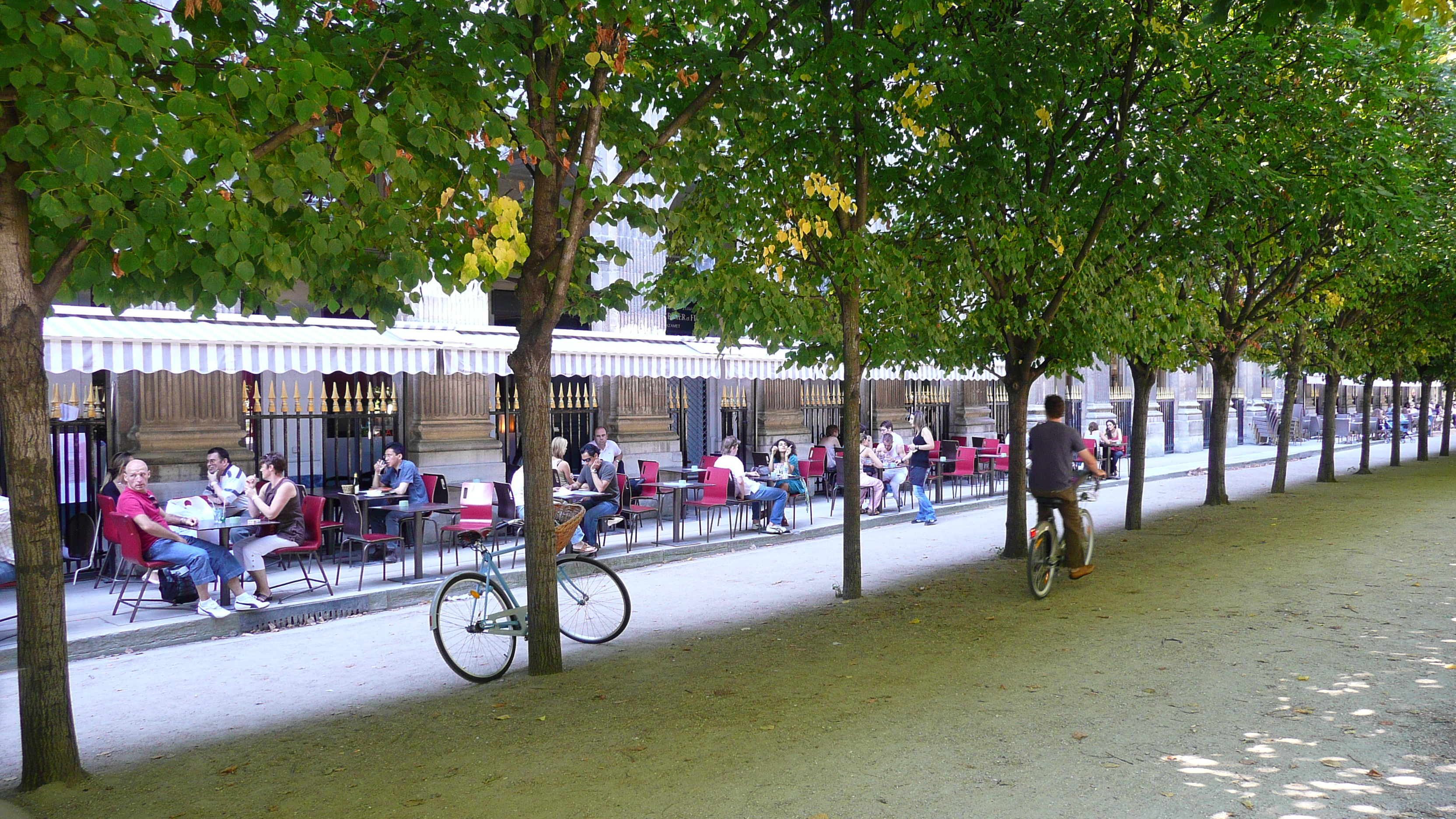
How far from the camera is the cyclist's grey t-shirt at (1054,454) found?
9273 millimetres

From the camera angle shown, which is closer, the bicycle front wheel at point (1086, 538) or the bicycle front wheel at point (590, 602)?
the bicycle front wheel at point (590, 602)

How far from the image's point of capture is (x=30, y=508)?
4.89 m

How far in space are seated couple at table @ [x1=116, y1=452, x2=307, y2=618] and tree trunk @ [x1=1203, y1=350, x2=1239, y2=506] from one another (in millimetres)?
13639

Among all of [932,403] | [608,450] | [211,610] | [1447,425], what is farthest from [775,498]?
[1447,425]

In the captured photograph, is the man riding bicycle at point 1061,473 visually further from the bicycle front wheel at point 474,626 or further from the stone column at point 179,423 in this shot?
the stone column at point 179,423

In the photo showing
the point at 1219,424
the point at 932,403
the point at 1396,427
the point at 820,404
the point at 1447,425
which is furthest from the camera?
the point at 1447,425

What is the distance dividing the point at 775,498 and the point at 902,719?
30.6 feet

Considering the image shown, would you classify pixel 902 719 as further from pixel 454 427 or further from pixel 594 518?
pixel 454 427

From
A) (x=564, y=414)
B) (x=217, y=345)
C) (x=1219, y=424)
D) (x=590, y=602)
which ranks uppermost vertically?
(x=217, y=345)

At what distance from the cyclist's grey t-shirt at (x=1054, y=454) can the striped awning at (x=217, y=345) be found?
6.37 m

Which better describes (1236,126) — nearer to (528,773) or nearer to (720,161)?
(720,161)

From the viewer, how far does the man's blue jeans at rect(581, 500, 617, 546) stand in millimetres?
12836

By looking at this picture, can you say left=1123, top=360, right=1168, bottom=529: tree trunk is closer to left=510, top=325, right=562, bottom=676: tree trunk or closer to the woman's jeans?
the woman's jeans

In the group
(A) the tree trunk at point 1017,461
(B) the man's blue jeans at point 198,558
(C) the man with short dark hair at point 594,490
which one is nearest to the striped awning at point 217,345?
(B) the man's blue jeans at point 198,558
